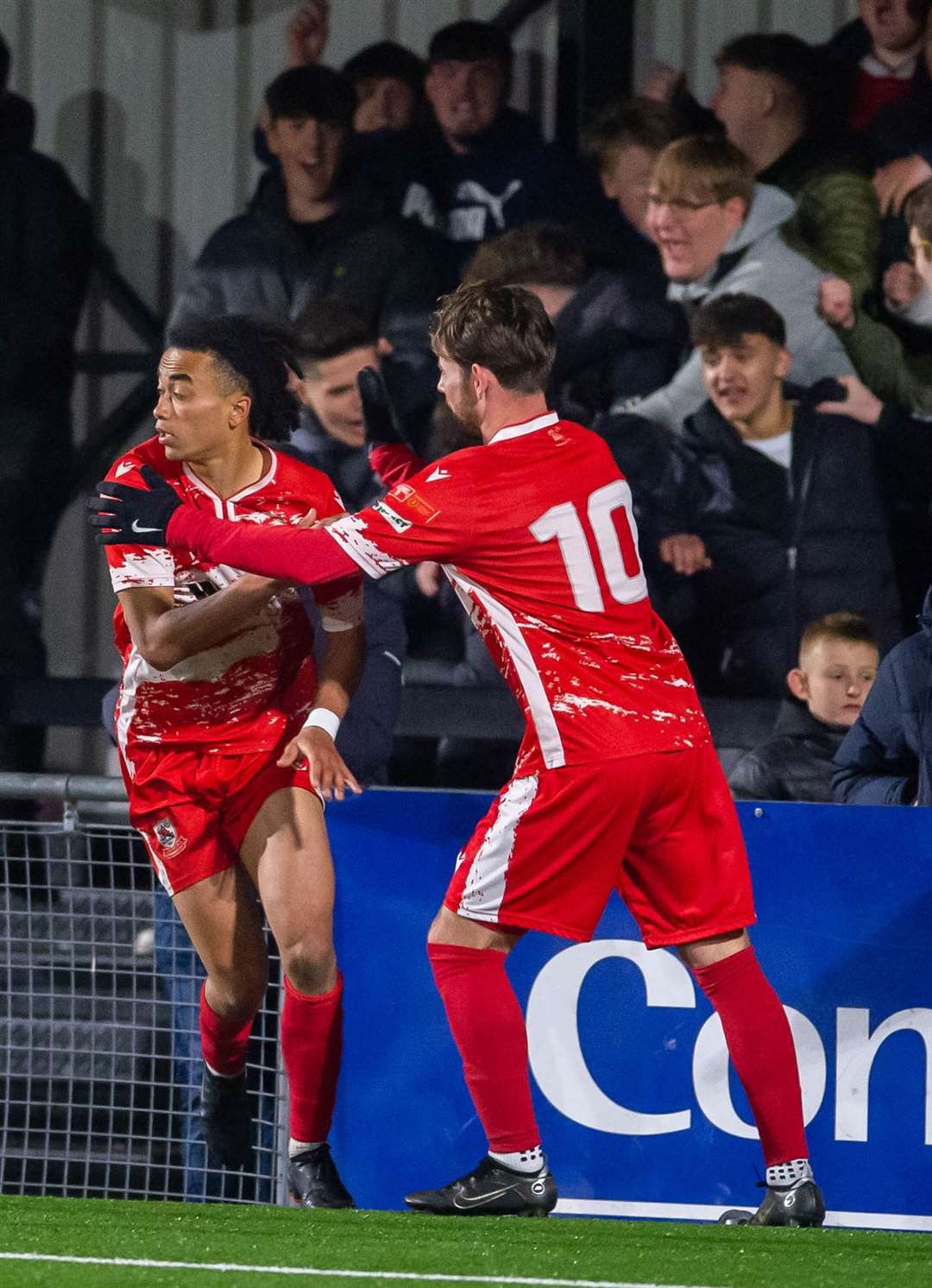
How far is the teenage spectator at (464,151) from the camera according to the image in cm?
709

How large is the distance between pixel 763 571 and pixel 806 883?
8.44 feet

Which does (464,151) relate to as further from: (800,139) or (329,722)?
(329,722)

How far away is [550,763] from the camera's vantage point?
3.72 m

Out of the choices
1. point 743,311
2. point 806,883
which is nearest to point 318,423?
point 743,311

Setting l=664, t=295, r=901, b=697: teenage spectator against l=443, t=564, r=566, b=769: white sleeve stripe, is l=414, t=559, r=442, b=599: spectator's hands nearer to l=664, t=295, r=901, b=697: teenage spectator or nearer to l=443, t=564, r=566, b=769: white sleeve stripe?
l=664, t=295, r=901, b=697: teenage spectator

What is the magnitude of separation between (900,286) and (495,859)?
3.58 m

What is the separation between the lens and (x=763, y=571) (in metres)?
6.52

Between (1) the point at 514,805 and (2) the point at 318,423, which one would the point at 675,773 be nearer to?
(1) the point at 514,805

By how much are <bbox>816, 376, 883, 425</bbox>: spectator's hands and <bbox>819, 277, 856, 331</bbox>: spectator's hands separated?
0.24 m

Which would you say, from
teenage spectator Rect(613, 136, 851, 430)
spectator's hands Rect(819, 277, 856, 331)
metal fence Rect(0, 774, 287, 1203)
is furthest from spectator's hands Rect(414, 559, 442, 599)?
metal fence Rect(0, 774, 287, 1203)

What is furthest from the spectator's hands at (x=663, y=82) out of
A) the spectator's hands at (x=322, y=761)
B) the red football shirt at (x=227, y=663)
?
the spectator's hands at (x=322, y=761)

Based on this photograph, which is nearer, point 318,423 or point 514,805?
point 514,805

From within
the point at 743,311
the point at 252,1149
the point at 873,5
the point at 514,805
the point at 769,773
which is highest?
A: the point at 873,5

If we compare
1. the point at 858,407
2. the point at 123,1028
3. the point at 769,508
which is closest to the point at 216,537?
the point at 123,1028
